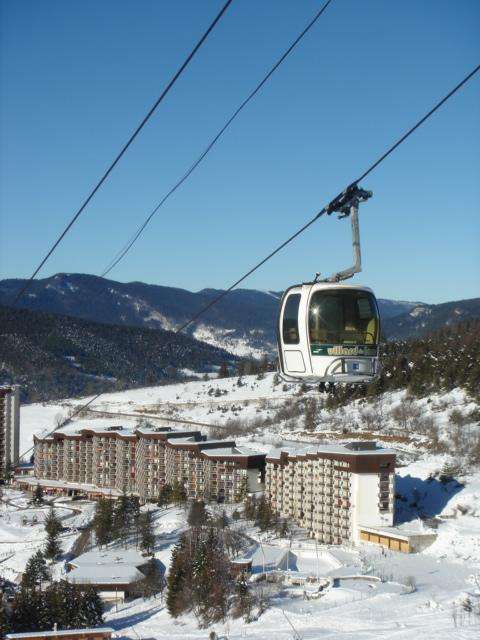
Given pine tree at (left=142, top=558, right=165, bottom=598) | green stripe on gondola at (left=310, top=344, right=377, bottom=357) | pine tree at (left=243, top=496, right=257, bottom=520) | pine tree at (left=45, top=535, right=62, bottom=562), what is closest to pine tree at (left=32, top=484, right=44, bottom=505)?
pine tree at (left=45, top=535, right=62, bottom=562)

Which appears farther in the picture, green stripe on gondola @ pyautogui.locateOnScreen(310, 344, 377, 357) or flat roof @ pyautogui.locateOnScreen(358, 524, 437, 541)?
flat roof @ pyautogui.locateOnScreen(358, 524, 437, 541)

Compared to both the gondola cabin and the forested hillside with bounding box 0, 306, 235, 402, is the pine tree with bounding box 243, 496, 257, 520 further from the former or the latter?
the forested hillside with bounding box 0, 306, 235, 402

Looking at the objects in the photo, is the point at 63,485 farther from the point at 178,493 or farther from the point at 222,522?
the point at 222,522

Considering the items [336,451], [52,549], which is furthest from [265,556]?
[52,549]

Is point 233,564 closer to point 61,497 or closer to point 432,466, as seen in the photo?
point 432,466

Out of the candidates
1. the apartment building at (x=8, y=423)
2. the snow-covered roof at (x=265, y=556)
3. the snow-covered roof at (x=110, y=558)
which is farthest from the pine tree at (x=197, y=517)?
the apartment building at (x=8, y=423)

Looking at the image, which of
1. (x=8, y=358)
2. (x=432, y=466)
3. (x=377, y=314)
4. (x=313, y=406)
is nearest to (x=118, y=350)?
(x=8, y=358)
